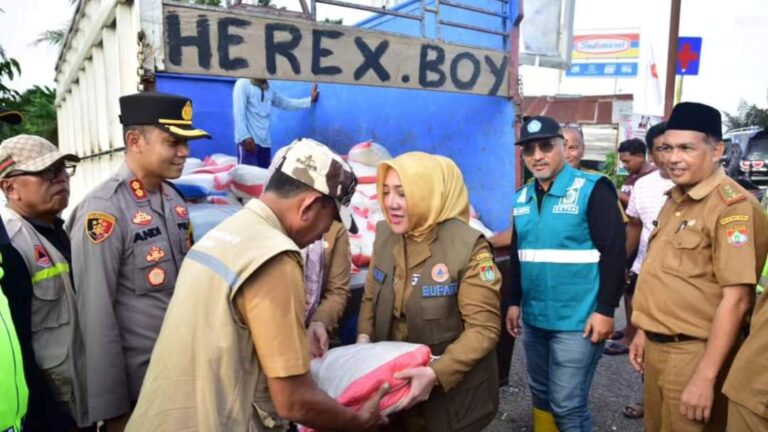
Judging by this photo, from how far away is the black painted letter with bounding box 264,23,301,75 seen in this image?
2.69 m

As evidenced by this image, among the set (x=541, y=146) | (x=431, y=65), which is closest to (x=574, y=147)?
(x=431, y=65)

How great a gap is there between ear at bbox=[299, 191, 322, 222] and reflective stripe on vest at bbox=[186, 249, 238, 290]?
0.25 m

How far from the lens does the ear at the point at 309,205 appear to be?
4.50 ft

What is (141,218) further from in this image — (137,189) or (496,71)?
(496,71)

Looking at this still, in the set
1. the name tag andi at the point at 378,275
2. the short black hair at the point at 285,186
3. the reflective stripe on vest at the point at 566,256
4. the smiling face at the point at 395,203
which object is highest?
the short black hair at the point at 285,186

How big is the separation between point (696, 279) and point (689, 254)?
10cm

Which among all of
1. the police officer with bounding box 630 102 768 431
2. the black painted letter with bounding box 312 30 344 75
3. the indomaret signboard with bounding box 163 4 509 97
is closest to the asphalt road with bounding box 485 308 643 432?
the police officer with bounding box 630 102 768 431

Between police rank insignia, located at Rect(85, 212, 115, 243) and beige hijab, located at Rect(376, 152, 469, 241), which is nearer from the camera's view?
police rank insignia, located at Rect(85, 212, 115, 243)

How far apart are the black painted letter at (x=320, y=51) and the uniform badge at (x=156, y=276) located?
1.35 meters

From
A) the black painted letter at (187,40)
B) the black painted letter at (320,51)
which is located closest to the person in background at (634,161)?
the black painted letter at (320,51)

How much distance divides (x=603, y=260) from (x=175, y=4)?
2221 mm

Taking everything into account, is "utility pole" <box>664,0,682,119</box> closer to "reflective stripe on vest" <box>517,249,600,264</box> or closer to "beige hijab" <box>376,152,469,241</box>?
"reflective stripe on vest" <box>517,249,600,264</box>

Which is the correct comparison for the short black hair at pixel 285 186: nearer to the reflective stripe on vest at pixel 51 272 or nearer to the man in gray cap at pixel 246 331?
the man in gray cap at pixel 246 331

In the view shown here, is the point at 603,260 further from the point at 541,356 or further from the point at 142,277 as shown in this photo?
the point at 142,277
